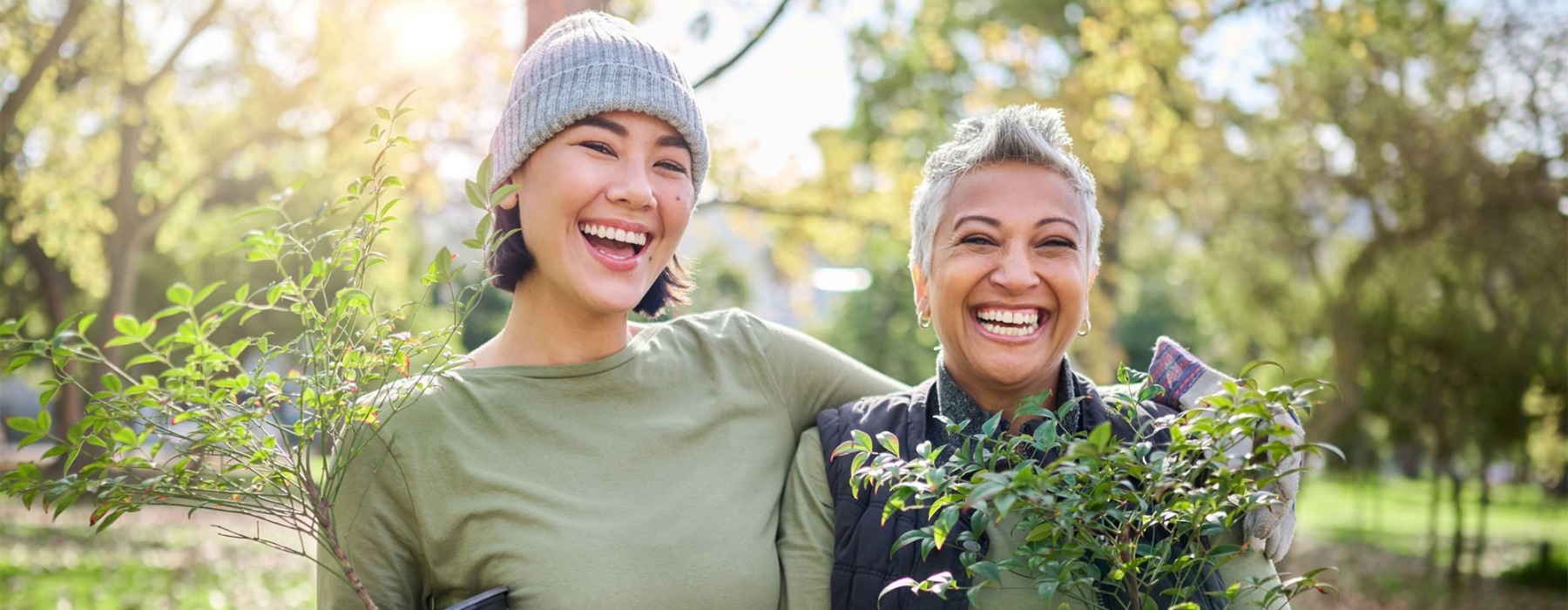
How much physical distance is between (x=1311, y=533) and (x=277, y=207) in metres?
23.7

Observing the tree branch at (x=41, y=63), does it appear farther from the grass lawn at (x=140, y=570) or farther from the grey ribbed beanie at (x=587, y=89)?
the grey ribbed beanie at (x=587, y=89)

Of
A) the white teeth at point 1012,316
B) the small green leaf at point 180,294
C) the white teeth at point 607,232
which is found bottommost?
the small green leaf at point 180,294

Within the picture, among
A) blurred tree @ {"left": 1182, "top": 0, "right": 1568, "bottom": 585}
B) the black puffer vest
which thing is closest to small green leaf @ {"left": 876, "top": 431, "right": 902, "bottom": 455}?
the black puffer vest

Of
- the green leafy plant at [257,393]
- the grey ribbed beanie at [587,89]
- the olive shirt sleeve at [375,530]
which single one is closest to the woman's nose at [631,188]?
the grey ribbed beanie at [587,89]

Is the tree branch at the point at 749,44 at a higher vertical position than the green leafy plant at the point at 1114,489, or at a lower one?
higher

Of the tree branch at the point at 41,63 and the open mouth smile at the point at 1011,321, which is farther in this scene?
the tree branch at the point at 41,63

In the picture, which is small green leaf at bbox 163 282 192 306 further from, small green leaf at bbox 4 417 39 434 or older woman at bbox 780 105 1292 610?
older woman at bbox 780 105 1292 610

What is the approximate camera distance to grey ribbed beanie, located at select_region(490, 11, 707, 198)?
2355 millimetres

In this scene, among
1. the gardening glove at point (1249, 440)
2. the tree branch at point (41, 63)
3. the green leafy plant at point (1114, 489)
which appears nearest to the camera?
the green leafy plant at point (1114, 489)

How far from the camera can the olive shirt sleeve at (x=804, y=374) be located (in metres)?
2.75

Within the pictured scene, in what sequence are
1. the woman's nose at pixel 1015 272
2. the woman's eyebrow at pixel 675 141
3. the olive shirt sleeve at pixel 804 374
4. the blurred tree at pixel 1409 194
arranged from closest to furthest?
1. the woman's nose at pixel 1015 272
2. the woman's eyebrow at pixel 675 141
3. the olive shirt sleeve at pixel 804 374
4. the blurred tree at pixel 1409 194

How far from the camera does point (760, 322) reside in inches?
112

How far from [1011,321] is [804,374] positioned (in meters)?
0.59

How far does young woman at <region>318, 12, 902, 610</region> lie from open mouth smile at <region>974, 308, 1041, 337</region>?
0.56 metres
